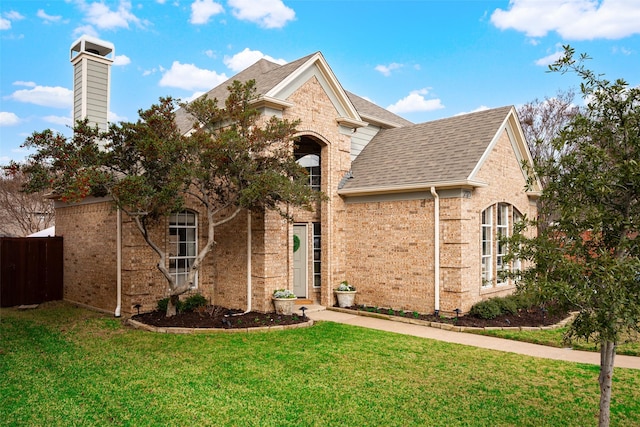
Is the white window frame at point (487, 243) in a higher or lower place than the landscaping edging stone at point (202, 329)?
higher

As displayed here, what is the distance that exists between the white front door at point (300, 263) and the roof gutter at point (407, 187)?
1887 millimetres

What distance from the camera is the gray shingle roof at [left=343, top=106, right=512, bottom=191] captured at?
1186 cm

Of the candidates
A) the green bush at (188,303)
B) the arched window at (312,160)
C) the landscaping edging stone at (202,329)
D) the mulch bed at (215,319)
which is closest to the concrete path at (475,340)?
the mulch bed at (215,319)

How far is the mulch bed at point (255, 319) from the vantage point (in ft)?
33.8

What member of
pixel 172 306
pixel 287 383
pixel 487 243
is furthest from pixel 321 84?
pixel 287 383

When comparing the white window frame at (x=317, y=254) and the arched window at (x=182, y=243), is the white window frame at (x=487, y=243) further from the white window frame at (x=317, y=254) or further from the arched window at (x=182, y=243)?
the arched window at (x=182, y=243)

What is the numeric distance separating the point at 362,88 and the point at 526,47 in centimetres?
731

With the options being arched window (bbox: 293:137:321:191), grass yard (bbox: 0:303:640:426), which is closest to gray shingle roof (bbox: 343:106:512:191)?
arched window (bbox: 293:137:321:191)

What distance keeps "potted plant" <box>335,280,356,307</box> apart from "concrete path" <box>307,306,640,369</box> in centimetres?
53

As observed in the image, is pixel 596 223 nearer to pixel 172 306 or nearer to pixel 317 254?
pixel 172 306

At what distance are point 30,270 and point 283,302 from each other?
8873 mm

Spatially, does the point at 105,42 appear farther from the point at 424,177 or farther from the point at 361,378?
the point at 361,378

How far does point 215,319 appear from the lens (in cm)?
1077

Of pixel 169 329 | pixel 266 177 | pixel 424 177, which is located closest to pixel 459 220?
pixel 424 177
